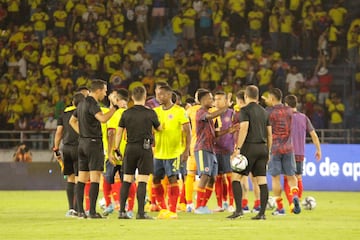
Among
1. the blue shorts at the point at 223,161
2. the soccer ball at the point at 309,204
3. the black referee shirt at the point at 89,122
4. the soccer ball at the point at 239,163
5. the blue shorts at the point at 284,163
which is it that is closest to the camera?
the soccer ball at the point at 239,163

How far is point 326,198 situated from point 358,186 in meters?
3.21

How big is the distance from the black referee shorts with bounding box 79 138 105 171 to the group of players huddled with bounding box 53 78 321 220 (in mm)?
323

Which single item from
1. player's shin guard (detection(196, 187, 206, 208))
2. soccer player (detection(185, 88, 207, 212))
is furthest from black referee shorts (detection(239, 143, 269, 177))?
soccer player (detection(185, 88, 207, 212))

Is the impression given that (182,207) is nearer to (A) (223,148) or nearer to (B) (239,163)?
(A) (223,148)

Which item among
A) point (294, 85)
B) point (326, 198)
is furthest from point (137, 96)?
point (294, 85)

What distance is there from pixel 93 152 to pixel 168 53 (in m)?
20.2

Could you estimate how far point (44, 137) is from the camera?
3484 centimetres

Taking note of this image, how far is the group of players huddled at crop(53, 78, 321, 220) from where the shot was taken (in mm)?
19281

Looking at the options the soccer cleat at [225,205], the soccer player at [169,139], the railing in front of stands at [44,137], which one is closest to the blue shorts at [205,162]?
the soccer player at [169,139]

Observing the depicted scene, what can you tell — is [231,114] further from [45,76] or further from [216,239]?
[45,76]

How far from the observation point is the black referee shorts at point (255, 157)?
1922 centimetres

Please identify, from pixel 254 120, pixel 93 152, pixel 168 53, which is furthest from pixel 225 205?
pixel 168 53

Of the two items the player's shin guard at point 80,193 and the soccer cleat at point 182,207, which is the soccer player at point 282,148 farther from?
the player's shin guard at point 80,193

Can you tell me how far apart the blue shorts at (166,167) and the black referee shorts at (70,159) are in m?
1.48
